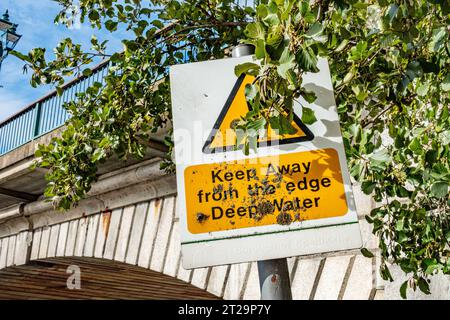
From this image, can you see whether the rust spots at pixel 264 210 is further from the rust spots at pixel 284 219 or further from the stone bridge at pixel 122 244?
the stone bridge at pixel 122 244

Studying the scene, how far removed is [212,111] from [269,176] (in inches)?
12.9

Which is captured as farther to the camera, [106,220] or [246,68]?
[106,220]

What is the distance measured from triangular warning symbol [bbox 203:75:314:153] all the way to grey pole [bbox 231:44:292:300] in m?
0.40

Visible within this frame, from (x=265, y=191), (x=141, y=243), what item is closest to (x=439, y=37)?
(x=265, y=191)

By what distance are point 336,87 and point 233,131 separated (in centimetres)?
87

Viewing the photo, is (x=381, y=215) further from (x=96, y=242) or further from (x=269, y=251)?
(x=96, y=242)

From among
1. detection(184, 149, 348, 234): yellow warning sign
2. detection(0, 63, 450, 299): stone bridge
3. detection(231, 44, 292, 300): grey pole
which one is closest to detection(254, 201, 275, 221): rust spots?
detection(184, 149, 348, 234): yellow warning sign

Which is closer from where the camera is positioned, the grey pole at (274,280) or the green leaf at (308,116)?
the grey pole at (274,280)

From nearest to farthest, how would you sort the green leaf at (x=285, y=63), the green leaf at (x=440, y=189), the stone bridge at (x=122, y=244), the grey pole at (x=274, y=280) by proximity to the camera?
the green leaf at (x=285, y=63), the grey pole at (x=274, y=280), the green leaf at (x=440, y=189), the stone bridge at (x=122, y=244)

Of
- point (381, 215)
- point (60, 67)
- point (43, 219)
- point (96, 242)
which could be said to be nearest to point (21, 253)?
point (43, 219)

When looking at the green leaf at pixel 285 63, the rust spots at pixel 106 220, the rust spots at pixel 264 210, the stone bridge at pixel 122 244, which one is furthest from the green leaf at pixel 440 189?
the rust spots at pixel 106 220

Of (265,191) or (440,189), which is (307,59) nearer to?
(265,191)

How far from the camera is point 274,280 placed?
1555 millimetres

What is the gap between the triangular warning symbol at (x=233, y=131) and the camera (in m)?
1.72
